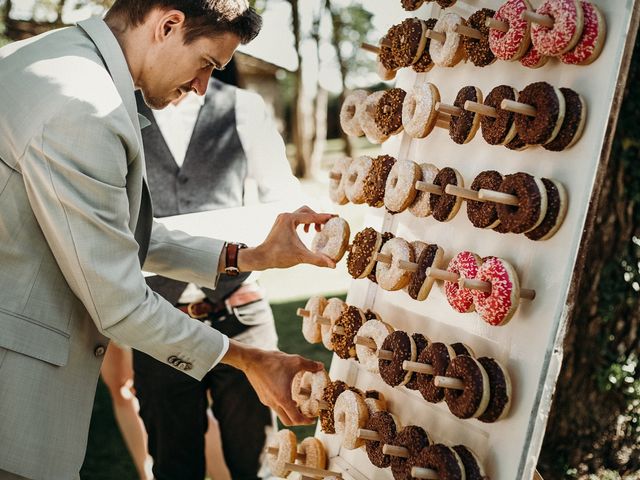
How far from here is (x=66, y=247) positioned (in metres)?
1.47

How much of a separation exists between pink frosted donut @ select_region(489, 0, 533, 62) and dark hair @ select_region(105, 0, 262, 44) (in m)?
0.62

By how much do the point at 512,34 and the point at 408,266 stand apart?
0.50m

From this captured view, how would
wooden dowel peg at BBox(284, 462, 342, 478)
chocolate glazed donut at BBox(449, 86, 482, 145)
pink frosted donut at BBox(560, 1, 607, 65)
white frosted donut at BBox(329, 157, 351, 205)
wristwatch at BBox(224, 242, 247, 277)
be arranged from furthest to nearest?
1. wristwatch at BBox(224, 242, 247, 277)
2. white frosted donut at BBox(329, 157, 351, 205)
3. wooden dowel peg at BBox(284, 462, 342, 478)
4. chocolate glazed donut at BBox(449, 86, 482, 145)
5. pink frosted donut at BBox(560, 1, 607, 65)

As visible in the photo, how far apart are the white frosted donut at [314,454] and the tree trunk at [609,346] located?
124cm

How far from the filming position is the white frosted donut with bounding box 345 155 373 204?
5.93 ft

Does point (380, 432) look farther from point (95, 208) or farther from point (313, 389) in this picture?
point (95, 208)

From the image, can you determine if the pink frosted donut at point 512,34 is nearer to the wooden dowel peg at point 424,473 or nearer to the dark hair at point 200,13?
the dark hair at point 200,13

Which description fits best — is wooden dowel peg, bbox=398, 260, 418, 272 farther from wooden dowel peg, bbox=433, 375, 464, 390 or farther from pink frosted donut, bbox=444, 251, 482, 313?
wooden dowel peg, bbox=433, 375, 464, 390

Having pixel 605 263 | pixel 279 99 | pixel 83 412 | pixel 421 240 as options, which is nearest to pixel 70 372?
pixel 83 412

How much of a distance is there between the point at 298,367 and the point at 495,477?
655 mm

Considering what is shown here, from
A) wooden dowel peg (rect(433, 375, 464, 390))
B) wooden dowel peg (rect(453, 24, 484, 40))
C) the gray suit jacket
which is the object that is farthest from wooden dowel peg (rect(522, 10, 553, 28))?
the gray suit jacket

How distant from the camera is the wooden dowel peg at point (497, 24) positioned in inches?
54.4

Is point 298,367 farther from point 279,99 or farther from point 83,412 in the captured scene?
point 279,99

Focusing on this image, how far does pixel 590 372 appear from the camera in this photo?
2740 millimetres
